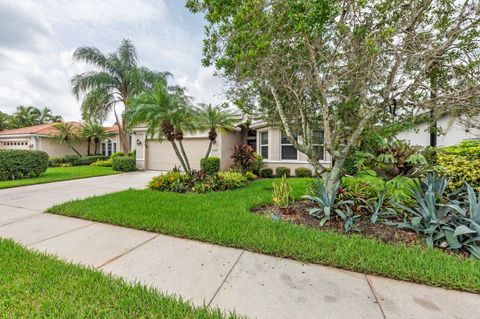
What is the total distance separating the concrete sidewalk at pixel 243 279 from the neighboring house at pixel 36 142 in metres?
20.6

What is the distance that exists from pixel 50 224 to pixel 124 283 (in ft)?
10.8

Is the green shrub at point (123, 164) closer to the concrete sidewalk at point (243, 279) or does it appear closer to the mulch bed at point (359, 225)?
the concrete sidewalk at point (243, 279)

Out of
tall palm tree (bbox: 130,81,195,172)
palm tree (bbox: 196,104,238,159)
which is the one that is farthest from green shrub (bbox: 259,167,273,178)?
tall palm tree (bbox: 130,81,195,172)

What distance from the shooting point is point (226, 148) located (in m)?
13.4

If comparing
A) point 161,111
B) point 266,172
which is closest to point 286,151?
point 266,172

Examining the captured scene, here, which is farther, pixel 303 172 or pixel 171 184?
pixel 303 172

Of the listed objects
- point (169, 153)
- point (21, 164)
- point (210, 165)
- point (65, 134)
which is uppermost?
point (65, 134)

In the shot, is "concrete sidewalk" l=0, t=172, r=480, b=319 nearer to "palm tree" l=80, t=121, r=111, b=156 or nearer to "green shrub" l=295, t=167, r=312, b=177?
"green shrub" l=295, t=167, r=312, b=177

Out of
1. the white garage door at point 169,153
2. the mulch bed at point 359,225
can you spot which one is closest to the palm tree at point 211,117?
the white garage door at point 169,153

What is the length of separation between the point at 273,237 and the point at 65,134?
934 inches

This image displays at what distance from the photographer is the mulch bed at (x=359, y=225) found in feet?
12.0

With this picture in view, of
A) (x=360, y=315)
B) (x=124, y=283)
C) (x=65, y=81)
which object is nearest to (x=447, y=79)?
(x=360, y=315)

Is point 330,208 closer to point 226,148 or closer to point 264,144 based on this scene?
point 264,144

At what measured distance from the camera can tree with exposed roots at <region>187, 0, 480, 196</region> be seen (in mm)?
3865
